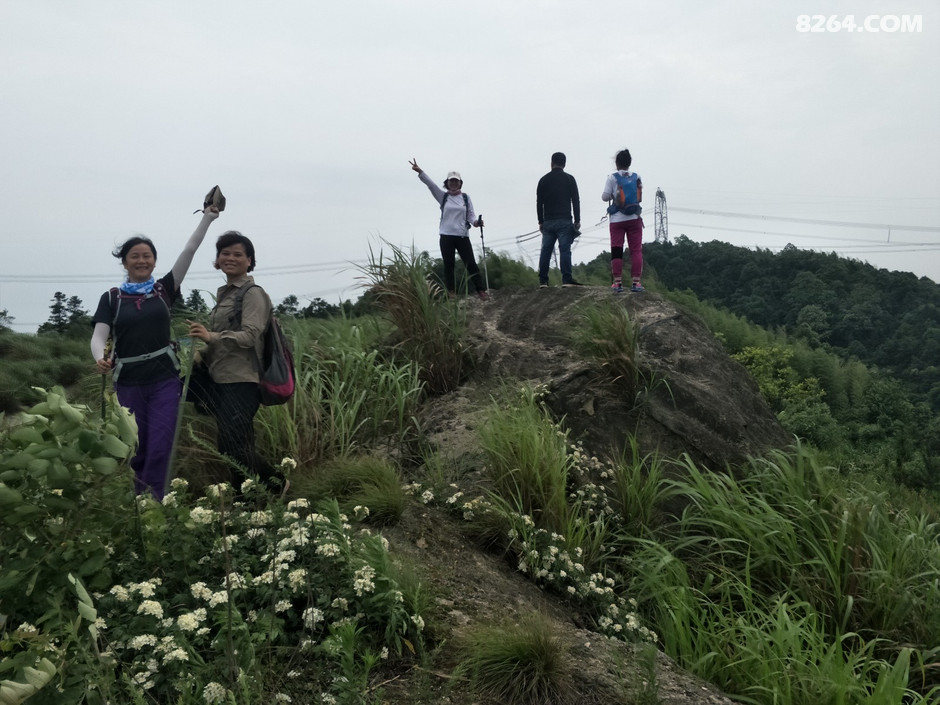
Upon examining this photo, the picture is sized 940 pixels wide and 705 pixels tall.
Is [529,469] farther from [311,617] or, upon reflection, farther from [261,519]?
[311,617]

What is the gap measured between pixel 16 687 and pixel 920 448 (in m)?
16.3

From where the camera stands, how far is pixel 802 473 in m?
5.46

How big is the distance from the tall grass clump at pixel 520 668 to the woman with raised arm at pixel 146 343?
2.19 meters

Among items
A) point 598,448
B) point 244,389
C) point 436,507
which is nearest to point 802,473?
point 598,448

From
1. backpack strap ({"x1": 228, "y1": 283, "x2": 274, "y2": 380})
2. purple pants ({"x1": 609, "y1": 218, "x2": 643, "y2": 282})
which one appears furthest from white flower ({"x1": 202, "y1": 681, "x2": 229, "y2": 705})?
purple pants ({"x1": 609, "y1": 218, "x2": 643, "y2": 282})

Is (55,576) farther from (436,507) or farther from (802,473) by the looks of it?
(802,473)

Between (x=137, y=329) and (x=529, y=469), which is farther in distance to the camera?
(x=529, y=469)

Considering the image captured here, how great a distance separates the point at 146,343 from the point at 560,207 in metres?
5.42

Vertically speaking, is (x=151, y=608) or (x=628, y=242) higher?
(x=628, y=242)

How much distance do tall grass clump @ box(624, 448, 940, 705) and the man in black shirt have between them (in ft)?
12.3

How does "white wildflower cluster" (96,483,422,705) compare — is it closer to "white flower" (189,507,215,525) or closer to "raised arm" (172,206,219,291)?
"white flower" (189,507,215,525)

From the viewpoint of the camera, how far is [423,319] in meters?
6.90

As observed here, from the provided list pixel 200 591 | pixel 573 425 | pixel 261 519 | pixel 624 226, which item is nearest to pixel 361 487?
pixel 261 519

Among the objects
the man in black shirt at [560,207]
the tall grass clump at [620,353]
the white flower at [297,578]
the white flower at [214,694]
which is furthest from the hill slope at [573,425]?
the man in black shirt at [560,207]
